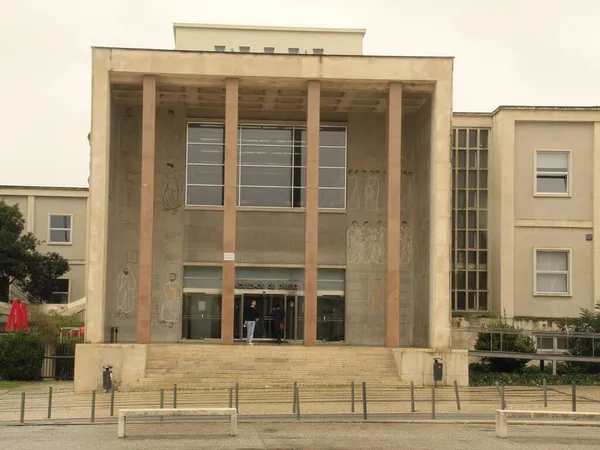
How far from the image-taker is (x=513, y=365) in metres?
36.7

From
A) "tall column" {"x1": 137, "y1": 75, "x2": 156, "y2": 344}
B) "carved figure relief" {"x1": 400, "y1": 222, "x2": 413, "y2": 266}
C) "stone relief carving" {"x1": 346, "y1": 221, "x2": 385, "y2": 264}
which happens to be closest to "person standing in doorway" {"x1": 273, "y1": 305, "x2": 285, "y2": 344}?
"stone relief carving" {"x1": 346, "y1": 221, "x2": 385, "y2": 264}

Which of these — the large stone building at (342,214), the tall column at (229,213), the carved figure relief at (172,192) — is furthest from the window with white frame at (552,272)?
the carved figure relief at (172,192)

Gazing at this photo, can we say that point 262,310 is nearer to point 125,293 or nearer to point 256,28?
point 125,293

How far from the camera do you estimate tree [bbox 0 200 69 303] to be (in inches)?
2269

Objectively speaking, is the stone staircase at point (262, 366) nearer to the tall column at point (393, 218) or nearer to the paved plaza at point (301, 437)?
the tall column at point (393, 218)

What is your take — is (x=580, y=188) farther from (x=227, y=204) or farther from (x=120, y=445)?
(x=120, y=445)

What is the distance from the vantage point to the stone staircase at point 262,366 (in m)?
32.0

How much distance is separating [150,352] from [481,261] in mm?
16441

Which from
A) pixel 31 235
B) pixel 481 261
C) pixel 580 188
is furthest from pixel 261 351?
pixel 31 235

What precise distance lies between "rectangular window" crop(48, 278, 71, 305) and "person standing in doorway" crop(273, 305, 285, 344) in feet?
86.7

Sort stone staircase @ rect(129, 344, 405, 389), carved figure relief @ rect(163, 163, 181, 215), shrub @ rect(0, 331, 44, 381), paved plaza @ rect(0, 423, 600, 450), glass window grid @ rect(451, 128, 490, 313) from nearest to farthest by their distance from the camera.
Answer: paved plaza @ rect(0, 423, 600, 450) → stone staircase @ rect(129, 344, 405, 389) → shrub @ rect(0, 331, 44, 381) → carved figure relief @ rect(163, 163, 181, 215) → glass window grid @ rect(451, 128, 490, 313)

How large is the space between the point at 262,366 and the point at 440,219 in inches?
340

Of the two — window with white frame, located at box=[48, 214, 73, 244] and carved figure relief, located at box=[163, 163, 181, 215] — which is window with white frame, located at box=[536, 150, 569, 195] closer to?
carved figure relief, located at box=[163, 163, 181, 215]

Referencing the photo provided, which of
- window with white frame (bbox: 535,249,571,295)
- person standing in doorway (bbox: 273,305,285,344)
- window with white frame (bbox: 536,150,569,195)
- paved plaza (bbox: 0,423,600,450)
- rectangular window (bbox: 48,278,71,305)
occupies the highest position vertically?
window with white frame (bbox: 536,150,569,195)
